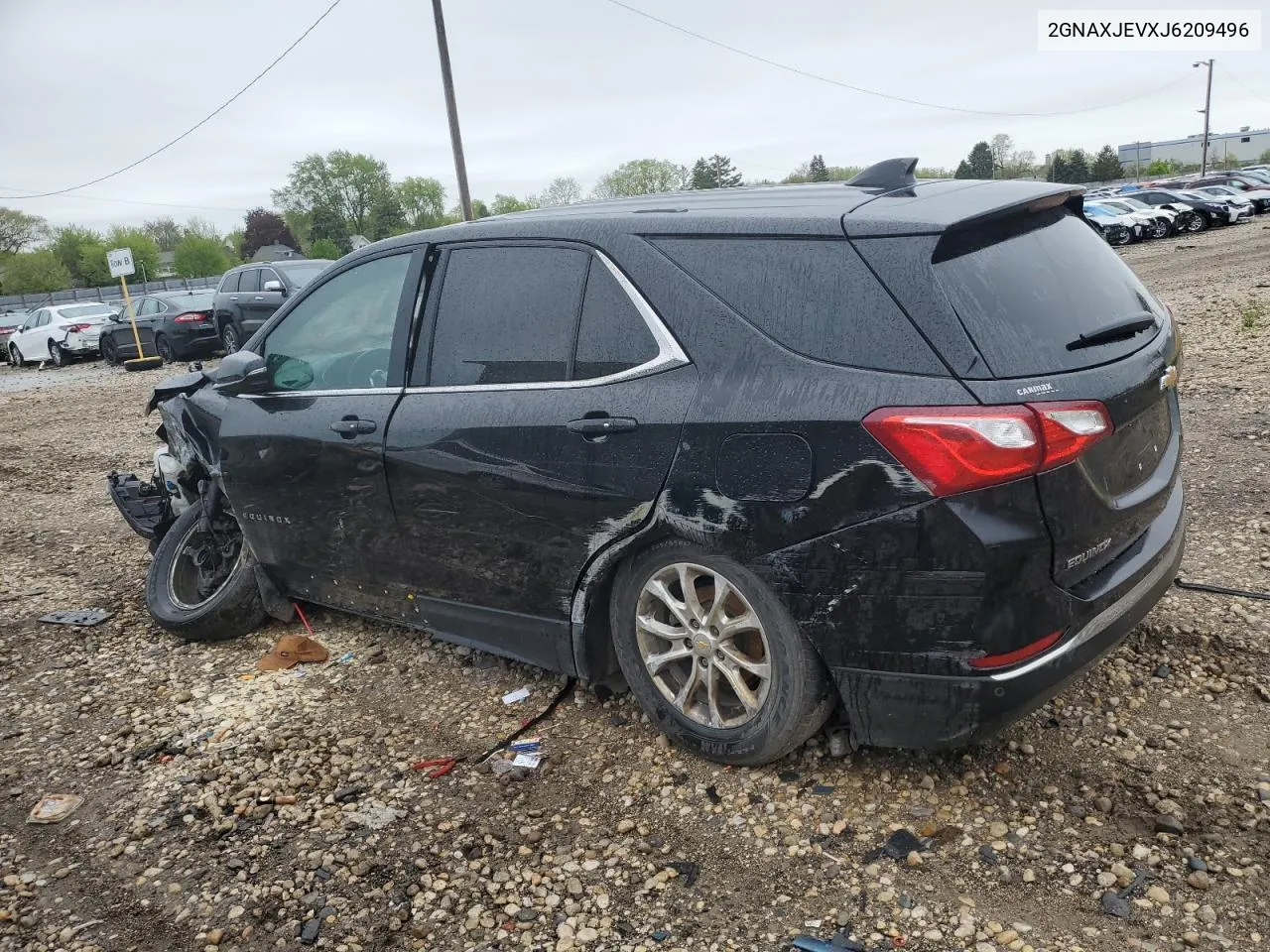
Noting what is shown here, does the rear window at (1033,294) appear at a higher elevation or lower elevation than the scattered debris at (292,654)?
higher

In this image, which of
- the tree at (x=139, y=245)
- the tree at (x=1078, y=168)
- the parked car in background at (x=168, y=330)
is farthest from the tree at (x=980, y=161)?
the tree at (x=139, y=245)

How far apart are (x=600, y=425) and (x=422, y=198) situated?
108 meters

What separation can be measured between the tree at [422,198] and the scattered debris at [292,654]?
9860cm

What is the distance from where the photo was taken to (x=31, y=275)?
260ft

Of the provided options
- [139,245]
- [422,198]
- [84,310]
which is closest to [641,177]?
[422,198]

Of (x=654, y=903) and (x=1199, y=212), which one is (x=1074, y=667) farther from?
(x=1199, y=212)

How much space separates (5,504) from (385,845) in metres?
6.80

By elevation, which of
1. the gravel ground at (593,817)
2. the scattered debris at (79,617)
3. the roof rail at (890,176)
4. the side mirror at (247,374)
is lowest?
the gravel ground at (593,817)

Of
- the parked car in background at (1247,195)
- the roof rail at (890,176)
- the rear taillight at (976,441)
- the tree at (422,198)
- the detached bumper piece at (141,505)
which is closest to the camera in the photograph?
the rear taillight at (976,441)

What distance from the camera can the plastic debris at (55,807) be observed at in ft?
10.9

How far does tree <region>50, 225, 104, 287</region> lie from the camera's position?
8994 cm

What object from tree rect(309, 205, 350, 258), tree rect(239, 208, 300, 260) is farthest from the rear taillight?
tree rect(239, 208, 300, 260)

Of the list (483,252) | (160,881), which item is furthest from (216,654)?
(483,252)

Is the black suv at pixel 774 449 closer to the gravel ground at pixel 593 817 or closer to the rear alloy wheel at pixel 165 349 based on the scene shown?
the gravel ground at pixel 593 817
